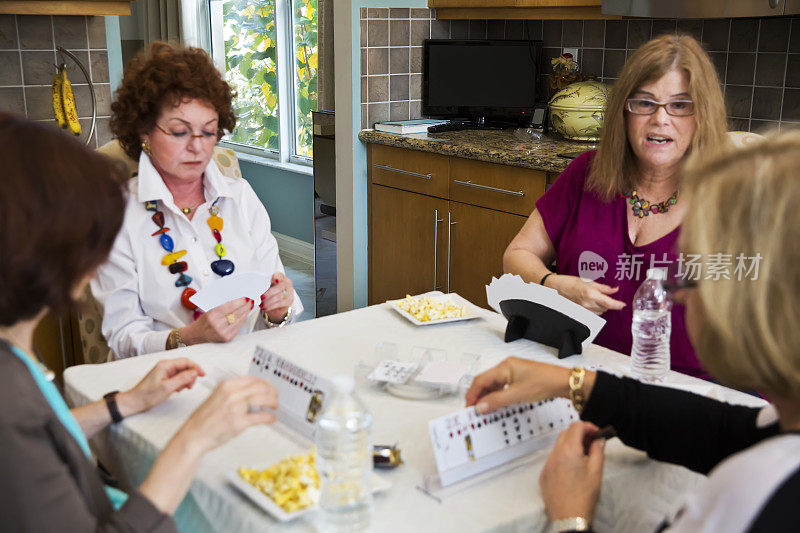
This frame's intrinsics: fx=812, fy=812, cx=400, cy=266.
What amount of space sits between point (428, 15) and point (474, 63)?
0.36 metres

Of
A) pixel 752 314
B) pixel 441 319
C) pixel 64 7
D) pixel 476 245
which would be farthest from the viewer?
pixel 476 245

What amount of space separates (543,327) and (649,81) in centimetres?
68

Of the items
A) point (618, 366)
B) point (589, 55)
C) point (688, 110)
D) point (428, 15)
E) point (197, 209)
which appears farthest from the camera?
point (428, 15)

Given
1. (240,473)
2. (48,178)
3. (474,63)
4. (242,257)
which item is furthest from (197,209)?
(474,63)

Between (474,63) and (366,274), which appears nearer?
(474,63)

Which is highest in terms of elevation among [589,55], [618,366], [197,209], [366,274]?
[589,55]

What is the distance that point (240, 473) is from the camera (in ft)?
3.81

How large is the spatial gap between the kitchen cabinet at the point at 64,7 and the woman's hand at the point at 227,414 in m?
2.40

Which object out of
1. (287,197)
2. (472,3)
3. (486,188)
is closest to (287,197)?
(287,197)

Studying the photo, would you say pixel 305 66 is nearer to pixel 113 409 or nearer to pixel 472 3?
pixel 472 3

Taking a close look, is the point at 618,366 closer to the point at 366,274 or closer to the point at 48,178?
the point at 48,178

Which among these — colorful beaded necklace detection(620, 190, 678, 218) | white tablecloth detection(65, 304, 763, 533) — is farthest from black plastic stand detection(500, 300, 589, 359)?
colorful beaded necklace detection(620, 190, 678, 218)

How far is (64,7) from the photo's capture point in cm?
307

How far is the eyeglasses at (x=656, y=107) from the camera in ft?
6.28
